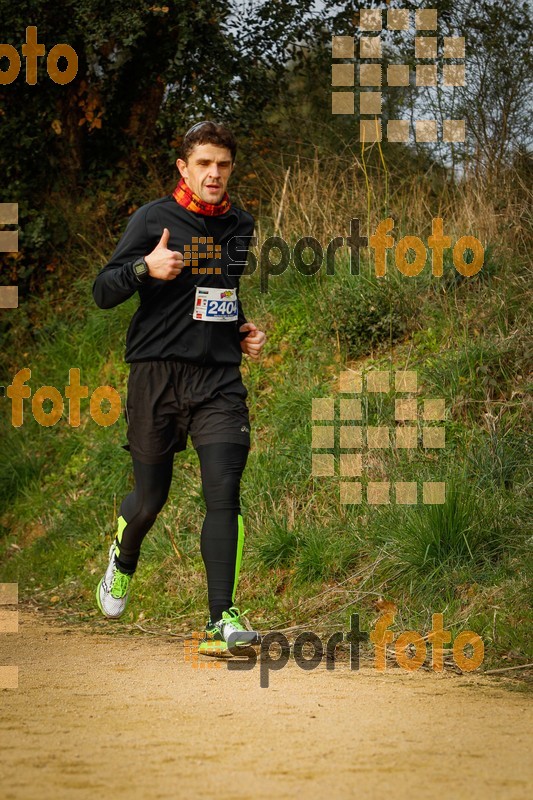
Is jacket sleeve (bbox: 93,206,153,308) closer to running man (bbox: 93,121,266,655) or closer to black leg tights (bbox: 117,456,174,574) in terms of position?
running man (bbox: 93,121,266,655)

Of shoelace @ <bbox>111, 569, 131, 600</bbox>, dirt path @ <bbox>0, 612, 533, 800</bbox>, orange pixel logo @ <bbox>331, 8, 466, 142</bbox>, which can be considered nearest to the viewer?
dirt path @ <bbox>0, 612, 533, 800</bbox>

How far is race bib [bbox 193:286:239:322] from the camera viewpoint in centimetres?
557

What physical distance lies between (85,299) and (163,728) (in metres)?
8.18

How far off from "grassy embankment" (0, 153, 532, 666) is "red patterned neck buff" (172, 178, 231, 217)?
85.2 inches

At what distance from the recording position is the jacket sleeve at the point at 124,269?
5.47m

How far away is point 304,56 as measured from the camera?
12.6 metres

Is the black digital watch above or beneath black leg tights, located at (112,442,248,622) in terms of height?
above

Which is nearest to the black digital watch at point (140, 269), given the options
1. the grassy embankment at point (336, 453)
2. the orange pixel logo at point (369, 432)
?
the grassy embankment at point (336, 453)

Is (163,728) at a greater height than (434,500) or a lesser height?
lesser

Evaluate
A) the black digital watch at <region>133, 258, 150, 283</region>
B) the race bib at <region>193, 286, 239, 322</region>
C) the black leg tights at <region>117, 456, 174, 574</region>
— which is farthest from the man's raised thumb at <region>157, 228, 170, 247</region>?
the black leg tights at <region>117, 456, 174, 574</region>

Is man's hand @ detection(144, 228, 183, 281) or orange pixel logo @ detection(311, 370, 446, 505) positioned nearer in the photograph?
man's hand @ detection(144, 228, 183, 281)

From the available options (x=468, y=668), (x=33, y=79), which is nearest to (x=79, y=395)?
(x=33, y=79)

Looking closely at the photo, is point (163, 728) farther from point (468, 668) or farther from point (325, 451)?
point (325, 451)

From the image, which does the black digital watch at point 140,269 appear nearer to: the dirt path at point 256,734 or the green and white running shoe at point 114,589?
the green and white running shoe at point 114,589
